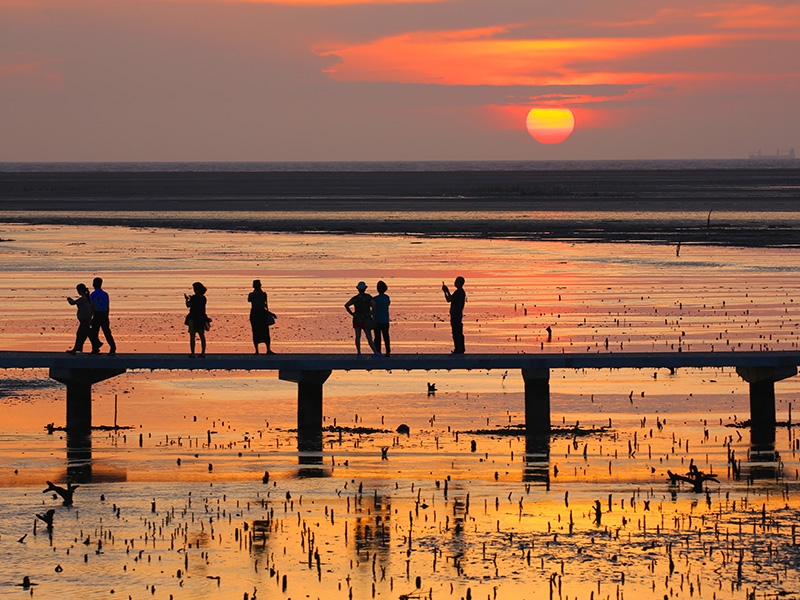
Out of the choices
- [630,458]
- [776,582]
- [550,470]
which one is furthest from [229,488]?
[776,582]

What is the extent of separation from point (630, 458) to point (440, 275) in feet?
107

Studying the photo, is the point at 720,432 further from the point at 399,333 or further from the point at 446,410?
the point at 399,333

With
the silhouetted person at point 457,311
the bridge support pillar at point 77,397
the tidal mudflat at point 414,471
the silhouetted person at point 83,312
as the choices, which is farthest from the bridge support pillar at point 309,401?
the silhouetted person at point 83,312

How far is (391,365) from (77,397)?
Result: 5.66m

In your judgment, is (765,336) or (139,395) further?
(765,336)

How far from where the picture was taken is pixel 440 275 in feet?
182

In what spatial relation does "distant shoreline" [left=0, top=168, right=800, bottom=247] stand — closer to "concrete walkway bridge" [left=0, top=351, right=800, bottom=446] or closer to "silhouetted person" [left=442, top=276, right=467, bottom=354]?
"concrete walkway bridge" [left=0, top=351, right=800, bottom=446]

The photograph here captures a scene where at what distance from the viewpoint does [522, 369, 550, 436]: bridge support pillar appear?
2583 centimetres

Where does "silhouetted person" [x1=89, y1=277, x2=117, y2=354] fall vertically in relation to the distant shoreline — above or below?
below

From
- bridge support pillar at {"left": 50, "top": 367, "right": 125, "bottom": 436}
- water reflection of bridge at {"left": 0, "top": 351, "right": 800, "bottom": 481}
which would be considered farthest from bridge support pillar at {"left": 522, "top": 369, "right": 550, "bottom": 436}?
bridge support pillar at {"left": 50, "top": 367, "right": 125, "bottom": 436}

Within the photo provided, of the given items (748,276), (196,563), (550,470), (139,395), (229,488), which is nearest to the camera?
(196,563)

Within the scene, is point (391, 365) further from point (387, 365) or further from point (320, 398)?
point (320, 398)

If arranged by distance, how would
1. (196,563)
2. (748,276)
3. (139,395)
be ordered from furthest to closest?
(748,276) → (139,395) → (196,563)

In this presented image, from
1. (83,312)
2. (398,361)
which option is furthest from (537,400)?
Answer: (83,312)
